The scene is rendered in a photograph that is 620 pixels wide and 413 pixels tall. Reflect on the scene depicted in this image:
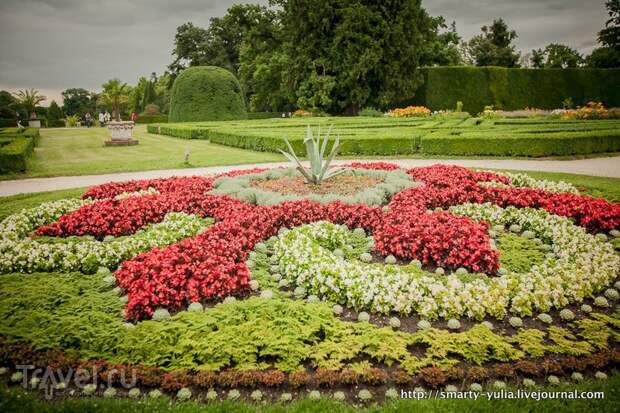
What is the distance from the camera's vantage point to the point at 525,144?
1245 centimetres

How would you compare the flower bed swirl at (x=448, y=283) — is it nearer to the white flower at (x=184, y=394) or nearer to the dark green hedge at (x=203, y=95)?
the white flower at (x=184, y=394)

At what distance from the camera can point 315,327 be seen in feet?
10.9

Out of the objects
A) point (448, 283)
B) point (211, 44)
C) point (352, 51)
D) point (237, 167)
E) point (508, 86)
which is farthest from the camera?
point (211, 44)

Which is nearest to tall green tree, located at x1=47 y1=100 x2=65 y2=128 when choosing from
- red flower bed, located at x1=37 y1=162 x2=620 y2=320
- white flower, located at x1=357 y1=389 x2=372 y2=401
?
red flower bed, located at x1=37 y1=162 x2=620 y2=320

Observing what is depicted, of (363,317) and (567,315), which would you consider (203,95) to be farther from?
(567,315)

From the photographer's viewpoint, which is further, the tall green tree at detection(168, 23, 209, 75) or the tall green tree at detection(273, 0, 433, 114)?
the tall green tree at detection(168, 23, 209, 75)

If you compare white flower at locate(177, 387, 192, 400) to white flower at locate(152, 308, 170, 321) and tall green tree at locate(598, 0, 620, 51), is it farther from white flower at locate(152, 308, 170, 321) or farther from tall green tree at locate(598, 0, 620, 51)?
tall green tree at locate(598, 0, 620, 51)

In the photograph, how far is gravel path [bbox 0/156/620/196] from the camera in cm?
966

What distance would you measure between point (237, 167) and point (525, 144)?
868cm

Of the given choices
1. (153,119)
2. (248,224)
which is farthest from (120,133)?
(153,119)

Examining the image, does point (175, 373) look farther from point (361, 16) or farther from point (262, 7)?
point (262, 7)

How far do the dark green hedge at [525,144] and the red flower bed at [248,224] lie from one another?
523cm

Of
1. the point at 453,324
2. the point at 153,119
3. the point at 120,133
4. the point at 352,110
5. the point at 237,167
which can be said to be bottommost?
the point at 453,324

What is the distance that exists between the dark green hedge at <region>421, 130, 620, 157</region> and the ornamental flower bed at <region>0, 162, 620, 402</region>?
6.96 m
